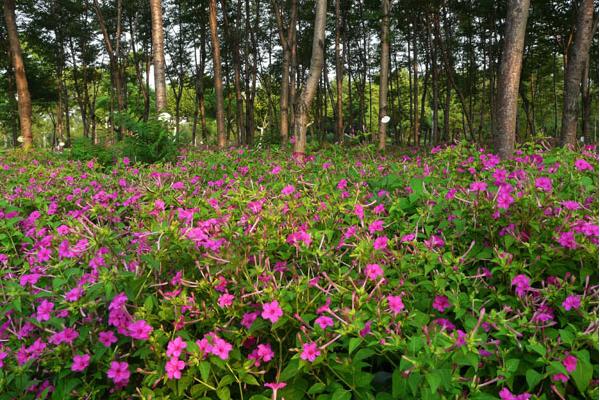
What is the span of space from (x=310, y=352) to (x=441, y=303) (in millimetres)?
716

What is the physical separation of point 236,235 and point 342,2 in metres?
20.6

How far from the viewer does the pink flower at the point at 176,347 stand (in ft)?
5.63

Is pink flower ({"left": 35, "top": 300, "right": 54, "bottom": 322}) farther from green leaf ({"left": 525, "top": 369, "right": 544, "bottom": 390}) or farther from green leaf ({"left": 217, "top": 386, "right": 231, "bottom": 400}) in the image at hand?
green leaf ({"left": 525, "top": 369, "right": 544, "bottom": 390})

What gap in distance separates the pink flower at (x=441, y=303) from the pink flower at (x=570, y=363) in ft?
1.67

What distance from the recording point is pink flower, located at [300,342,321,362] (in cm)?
163

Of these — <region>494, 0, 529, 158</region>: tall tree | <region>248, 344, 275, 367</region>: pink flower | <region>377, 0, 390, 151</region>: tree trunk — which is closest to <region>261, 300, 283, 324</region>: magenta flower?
<region>248, 344, 275, 367</region>: pink flower

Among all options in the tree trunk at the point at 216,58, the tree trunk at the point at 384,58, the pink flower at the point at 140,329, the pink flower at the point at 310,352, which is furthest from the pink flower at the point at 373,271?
the tree trunk at the point at 216,58

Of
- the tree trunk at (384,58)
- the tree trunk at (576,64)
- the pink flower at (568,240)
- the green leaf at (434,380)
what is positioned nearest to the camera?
the green leaf at (434,380)

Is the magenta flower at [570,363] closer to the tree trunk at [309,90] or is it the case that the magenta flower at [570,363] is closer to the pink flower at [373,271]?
the pink flower at [373,271]

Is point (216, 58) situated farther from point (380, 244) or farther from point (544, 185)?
point (380, 244)

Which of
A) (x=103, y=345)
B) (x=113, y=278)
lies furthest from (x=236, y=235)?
(x=103, y=345)

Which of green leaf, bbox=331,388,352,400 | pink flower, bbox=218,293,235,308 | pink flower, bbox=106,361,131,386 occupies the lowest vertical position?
green leaf, bbox=331,388,352,400

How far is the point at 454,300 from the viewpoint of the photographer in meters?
1.95

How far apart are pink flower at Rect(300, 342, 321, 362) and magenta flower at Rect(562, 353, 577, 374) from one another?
0.86 m
